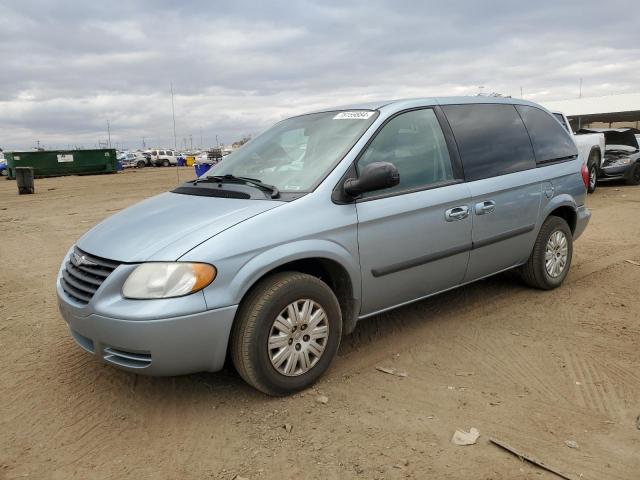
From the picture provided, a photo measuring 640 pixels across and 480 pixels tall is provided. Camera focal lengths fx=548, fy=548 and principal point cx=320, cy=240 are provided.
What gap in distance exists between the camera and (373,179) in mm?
3225

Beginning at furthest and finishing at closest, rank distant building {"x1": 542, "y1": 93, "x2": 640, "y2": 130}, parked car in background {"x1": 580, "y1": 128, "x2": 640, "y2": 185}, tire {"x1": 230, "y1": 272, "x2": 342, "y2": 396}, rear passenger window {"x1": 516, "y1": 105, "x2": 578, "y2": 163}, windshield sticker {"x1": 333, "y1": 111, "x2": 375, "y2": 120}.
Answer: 1. distant building {"x1": 542, "y1": 93, "x2": 640, "y2": 130}
2. parked car in background {"x1": 580, "y1": 128, "x2": 640, "y2": 185}
3. rear passenger window {"x1": 516, "y1": 105, "x2": 578, "y2": 163}
4. windshield sticker {"x1": 333, "y1": 111, "x2": 375, "y2": 120}
5. tire {"x1": 230, "y1": 272, "x2": 342, "y2": 396}

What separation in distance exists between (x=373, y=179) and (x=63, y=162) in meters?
32.4

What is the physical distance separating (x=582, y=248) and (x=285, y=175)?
16.2 feet

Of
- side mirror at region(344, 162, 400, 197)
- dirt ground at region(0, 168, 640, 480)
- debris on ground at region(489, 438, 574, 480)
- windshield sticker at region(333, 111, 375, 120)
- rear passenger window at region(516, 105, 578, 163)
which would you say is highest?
windshield sticker at region(333, 111, 375, 120)

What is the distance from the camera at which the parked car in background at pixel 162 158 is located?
48.9m

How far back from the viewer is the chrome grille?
2.96 m

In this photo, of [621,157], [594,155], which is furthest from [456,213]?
[621,157]

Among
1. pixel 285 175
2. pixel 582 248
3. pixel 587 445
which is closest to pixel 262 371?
pixel 285 175

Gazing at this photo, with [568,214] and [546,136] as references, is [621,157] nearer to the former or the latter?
[568,214]

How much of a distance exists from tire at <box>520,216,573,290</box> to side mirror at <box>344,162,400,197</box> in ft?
6.94

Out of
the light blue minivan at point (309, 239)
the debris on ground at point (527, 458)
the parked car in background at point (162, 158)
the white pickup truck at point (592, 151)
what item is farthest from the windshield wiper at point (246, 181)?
the parked car in background at point (162, 158)

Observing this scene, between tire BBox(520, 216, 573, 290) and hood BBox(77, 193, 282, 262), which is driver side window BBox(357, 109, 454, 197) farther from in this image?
tire BBox(520, 216, 573, 290)

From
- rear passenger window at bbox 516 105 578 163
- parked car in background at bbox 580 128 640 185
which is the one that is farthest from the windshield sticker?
parked car in background at bbox 580 128 640 185

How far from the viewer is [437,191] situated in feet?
12.5
